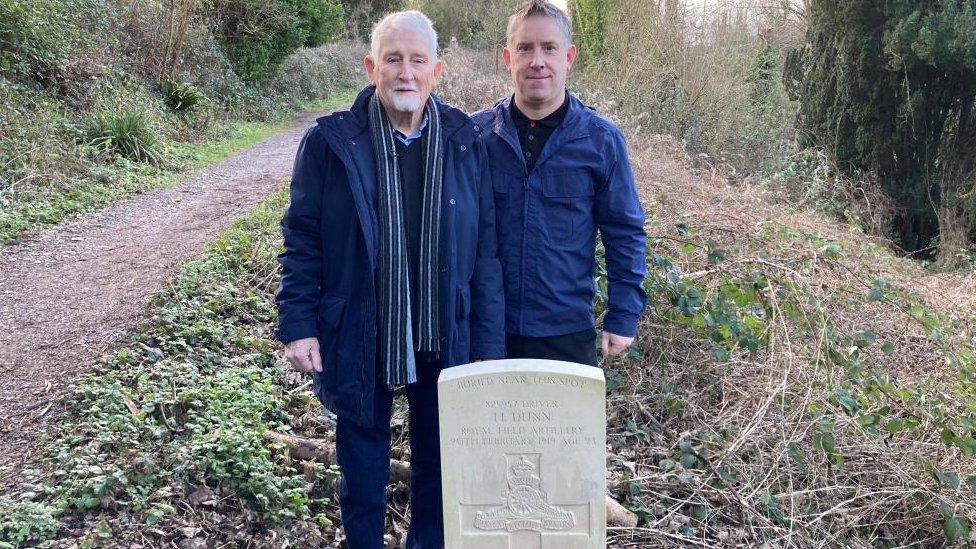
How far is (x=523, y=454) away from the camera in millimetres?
2611

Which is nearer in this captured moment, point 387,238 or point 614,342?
point 387,238

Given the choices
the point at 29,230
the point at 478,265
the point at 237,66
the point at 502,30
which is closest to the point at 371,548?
the point at 478,265

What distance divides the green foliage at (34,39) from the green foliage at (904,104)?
34.4 ft

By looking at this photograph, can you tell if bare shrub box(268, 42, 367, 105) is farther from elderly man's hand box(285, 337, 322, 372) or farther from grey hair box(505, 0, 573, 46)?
elderly man's hand box(285, 337, 322, 372)

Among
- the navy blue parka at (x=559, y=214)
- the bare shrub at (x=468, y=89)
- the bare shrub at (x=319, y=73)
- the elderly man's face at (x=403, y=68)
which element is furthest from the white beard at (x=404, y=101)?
the bare shrub at (x=319, y=73)

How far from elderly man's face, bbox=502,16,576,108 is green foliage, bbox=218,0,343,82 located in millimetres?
14457

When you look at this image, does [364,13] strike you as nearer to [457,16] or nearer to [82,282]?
[457,16]

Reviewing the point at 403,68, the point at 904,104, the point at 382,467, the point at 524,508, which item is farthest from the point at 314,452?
the point at 904,104

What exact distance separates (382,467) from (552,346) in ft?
2.50

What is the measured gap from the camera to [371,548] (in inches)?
115

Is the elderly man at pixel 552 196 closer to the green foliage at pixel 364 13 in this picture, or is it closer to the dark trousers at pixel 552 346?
the dark trousers at pixel 552 346

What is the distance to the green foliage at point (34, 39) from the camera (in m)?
9.00

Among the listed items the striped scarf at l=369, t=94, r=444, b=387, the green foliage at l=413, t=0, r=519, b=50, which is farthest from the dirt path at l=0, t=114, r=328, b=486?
the green foliage at l=413, t=0, r=519, b=50

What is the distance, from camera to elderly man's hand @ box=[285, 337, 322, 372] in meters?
2.67
